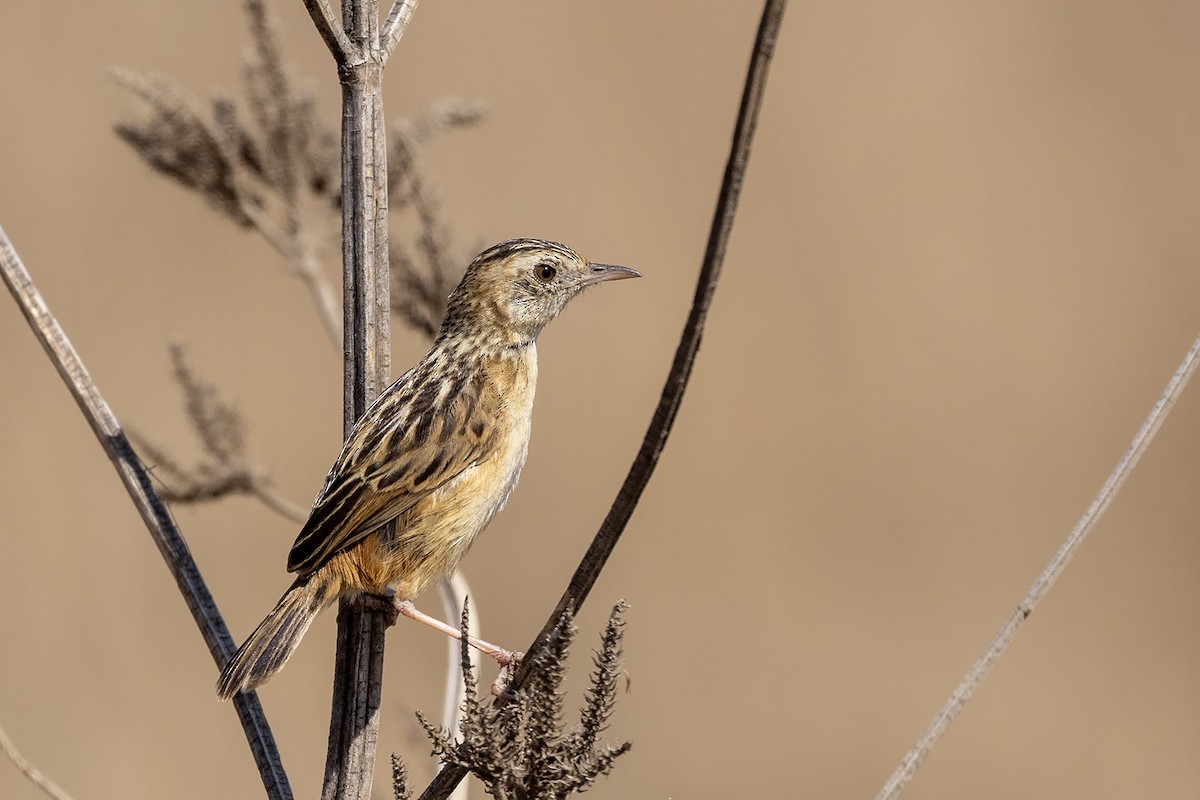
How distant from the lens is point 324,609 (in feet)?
11.7

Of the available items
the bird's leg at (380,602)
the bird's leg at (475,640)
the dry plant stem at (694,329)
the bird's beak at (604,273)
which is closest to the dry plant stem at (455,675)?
the bird's leg at (475,640)

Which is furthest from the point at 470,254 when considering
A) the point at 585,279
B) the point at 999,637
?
the point at 999,637

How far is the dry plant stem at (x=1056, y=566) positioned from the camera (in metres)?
2.54

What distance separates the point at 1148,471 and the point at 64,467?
386 inches

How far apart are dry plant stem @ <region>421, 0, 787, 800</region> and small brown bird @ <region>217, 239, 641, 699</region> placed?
1.09 m

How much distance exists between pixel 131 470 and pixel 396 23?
1.18 m

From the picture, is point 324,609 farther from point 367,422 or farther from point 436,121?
point 436,121

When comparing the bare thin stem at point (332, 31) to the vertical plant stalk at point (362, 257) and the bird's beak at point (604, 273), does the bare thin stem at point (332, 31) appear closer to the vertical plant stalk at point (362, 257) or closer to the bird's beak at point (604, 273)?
the vertical plant stalk at point (362, 257)

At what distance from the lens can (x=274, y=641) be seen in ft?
10.8

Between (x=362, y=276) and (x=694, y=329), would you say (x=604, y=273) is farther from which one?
(x=694, y=329)

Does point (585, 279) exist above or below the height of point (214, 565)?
above

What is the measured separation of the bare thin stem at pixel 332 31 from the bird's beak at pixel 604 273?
177 centimetres

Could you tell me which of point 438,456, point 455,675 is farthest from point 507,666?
point 438,456

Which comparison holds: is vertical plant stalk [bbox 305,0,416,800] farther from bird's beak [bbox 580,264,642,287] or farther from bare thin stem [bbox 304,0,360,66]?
bird's beak [bbox 580,264,642,287]
